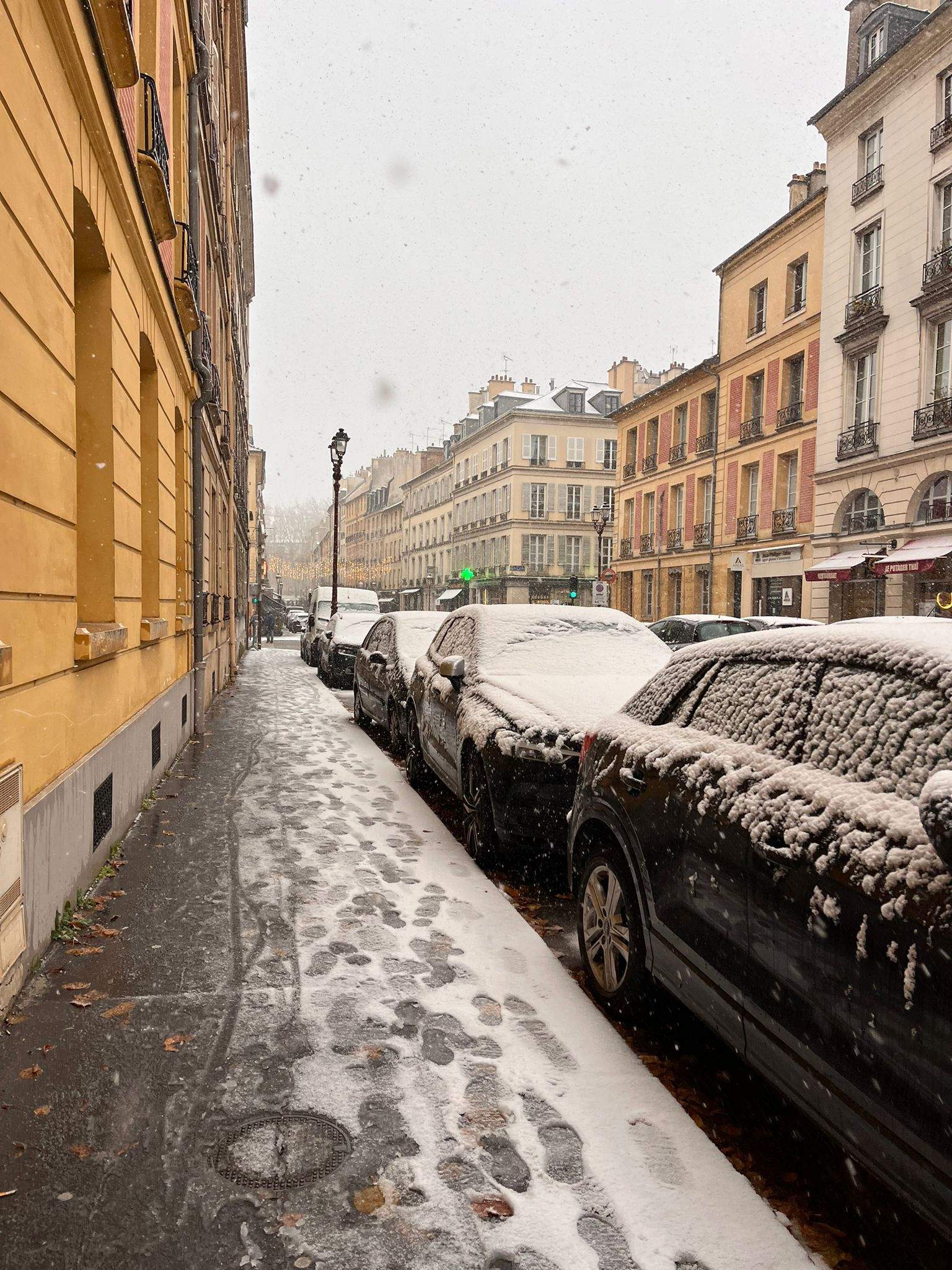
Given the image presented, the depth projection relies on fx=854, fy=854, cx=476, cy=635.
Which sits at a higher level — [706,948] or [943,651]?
[943,651]

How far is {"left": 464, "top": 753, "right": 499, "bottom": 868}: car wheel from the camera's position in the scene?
527 centimetres

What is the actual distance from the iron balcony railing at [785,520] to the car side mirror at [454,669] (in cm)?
2490

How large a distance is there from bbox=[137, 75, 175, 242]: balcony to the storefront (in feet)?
63.7

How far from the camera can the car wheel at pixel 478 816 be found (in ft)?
17.3

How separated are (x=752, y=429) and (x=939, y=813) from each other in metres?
32.2

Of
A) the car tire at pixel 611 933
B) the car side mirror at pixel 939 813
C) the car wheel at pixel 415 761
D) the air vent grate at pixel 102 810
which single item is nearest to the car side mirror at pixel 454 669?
Result: the car wheel at pixel 415 761

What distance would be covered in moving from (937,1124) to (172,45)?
1164 centimetres

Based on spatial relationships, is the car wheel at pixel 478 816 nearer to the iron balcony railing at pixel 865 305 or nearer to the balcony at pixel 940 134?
the iron balcony railing at pixel 865 305

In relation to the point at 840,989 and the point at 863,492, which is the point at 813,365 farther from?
the point at 840,989

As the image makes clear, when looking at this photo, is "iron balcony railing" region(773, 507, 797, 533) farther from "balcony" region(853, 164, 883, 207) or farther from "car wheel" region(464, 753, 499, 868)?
"car wheel" region(464, 753, 499, 868)

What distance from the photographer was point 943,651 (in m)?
2.22

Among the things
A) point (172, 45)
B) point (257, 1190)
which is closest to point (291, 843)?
point (257, 1190)

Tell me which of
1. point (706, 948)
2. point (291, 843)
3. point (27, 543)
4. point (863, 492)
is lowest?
point (291, 843)

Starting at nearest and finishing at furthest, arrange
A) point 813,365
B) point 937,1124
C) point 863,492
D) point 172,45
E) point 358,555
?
1. point 937,1124
2. point 172,45
3. point 863,492
4. point 813,365
5. point 358,555
